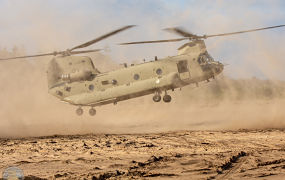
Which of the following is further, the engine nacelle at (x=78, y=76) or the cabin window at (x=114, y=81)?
the engine nacelle at (x=78, y=76)

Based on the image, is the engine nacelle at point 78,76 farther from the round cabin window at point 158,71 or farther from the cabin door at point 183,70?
the cabin door at point 183,70

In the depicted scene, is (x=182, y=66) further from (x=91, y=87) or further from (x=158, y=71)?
(x=91, y=87)

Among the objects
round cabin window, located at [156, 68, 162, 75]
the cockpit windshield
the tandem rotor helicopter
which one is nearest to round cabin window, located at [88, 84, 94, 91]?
the tandem rotor helicopter

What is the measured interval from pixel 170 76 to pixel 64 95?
632 centimetres

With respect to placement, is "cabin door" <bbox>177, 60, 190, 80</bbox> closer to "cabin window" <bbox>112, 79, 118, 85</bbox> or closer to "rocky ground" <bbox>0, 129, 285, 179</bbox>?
"cabin window" <bbox>112, 79, 118, 85</bbox>

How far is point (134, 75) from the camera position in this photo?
20.2 m

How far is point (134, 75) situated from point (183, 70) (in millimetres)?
2543

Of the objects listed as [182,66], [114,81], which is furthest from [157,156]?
[114,81]

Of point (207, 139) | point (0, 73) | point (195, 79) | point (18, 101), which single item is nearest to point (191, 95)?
point (18, 101)

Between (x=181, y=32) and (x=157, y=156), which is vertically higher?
(x=181, y=32)

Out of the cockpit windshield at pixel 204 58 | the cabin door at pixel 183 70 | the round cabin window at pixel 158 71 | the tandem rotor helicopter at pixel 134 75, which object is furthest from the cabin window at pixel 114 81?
the cockpit windshield at pixel 204 58

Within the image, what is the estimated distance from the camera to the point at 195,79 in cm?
1956

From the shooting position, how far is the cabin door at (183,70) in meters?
19.5

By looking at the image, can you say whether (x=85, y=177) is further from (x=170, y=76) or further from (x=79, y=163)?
(x=170, y=76)
